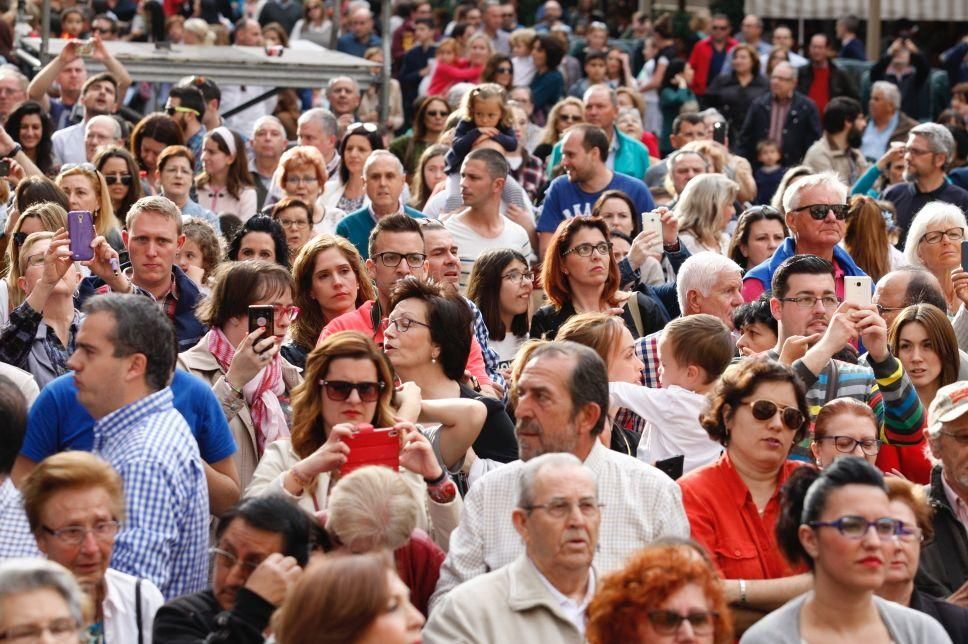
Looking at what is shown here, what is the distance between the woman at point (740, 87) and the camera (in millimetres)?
16828

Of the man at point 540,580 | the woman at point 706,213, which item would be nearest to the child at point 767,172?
the woman at point 706,213

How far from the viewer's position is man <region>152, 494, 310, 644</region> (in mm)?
4609

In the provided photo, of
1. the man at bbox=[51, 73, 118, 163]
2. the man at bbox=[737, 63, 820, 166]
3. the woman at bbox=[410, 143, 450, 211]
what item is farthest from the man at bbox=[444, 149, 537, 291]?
the man at bbox=[737, 63, 820, 166]

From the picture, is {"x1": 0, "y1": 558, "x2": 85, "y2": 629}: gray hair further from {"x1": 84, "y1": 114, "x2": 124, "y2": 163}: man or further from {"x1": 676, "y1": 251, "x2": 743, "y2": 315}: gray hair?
{"x1": 84, "y1": 114, "x2": 124, "y2": 163}: man

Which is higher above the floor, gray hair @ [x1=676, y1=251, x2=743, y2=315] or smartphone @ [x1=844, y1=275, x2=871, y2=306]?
smartphone @ [x1=844, y1=275, x2=871, y2=306]

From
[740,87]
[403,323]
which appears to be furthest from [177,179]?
[740,87]

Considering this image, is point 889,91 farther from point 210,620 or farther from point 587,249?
point 210,620

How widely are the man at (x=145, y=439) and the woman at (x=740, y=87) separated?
11888 millimetres

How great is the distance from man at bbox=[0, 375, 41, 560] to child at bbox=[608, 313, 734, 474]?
2284 millimetres

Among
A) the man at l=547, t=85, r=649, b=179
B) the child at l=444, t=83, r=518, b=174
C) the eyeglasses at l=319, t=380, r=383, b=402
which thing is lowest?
the man at l=547, t=85, r=649, b=179

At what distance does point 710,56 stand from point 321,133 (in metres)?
7.23

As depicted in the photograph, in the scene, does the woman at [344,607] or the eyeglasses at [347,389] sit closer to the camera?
the woman at [344,607]

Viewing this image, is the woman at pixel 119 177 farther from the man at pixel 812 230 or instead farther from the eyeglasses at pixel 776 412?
the eyeglasses at pixel 776 412

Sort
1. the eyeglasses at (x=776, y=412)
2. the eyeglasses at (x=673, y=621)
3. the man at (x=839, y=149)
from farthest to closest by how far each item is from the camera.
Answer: the man at (x=839, y=149) < the eyeglasses at (x=776, y=412) < the eyeglasses at (x=673, y=621)
